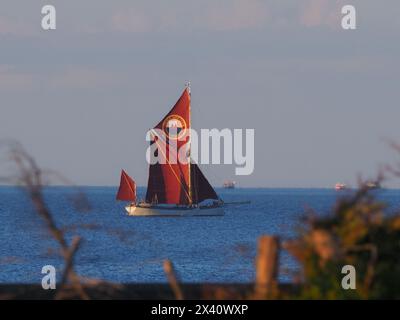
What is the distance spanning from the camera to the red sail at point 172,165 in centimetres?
8781

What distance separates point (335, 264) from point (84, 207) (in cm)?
182

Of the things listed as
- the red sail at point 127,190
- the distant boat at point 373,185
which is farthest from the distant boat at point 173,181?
the distant boat at point 373,185

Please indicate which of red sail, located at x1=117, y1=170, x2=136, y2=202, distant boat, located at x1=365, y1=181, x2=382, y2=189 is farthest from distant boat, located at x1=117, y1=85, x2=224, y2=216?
distant boat, located at x1=365, y1=181, x2=382, y2=189

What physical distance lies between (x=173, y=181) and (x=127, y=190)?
8862 millimetres

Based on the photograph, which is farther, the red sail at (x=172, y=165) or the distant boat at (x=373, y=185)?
the red sail at (x=172, y=165)

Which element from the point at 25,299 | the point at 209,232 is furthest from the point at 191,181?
the point at 25,299

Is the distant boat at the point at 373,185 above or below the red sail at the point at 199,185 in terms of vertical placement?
above

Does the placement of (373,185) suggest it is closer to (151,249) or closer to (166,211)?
(151,249)

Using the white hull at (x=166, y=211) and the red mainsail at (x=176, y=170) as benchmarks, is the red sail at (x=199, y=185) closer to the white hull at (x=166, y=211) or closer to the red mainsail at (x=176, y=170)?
the red mainsail at (x=176, y=170)

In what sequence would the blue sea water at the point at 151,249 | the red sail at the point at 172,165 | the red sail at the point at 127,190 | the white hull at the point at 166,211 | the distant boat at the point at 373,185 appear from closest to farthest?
the distant boat at the point at 373,185 → the blue sea water at the point at 151,249 → the red sail at the point at 172,165 → the red sail at the point at 127,190 → the white hull at the point at 166,211

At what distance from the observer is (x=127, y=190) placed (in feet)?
322
